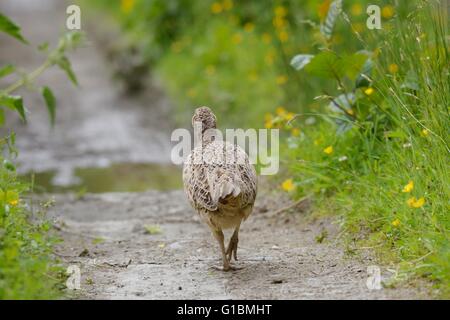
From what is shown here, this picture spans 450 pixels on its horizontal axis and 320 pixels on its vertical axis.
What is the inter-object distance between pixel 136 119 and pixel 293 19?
9.28 ft

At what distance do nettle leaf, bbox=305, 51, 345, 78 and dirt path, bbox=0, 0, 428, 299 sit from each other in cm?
117

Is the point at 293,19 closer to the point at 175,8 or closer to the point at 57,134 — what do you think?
the point at 175,8

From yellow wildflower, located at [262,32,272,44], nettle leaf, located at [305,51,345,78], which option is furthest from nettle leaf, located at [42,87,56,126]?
yellow wildflower, located at [262,32,272,44]

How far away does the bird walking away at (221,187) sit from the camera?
471 cm

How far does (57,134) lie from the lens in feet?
35.5

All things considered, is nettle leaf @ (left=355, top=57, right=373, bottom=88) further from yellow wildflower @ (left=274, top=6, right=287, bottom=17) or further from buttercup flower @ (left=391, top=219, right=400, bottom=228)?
yellow wildflower @ (left=274, top=6, right=287, bottom=17)

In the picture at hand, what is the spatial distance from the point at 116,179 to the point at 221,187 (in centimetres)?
429

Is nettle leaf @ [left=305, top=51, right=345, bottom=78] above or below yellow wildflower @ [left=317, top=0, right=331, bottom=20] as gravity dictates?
below

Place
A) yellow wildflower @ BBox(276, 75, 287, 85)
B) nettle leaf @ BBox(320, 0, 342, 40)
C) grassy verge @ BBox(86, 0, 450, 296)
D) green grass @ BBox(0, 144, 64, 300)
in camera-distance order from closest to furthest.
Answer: green grass @ BBox(0, 144, 64, 300)
grassy verge @ BBox(86, 0, 450, 296)
nettle leaf @ BBox(320, 0, 342, 40)
yellow wildflower @ BBox(276, 75, 287, 85)

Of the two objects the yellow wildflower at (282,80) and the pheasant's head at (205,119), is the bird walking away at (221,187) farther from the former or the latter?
the yellow wildflower at (282,80)

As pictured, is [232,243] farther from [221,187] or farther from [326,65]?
[326,65]

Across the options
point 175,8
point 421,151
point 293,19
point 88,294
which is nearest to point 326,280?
point 421,151

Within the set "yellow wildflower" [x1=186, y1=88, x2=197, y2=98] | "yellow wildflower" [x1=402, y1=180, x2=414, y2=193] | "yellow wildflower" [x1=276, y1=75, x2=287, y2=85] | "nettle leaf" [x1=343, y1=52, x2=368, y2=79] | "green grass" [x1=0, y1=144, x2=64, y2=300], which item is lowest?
"green grass" [x1=0, y1=144, x2=64, y2=300]

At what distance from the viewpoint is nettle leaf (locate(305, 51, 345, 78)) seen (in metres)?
5.72
